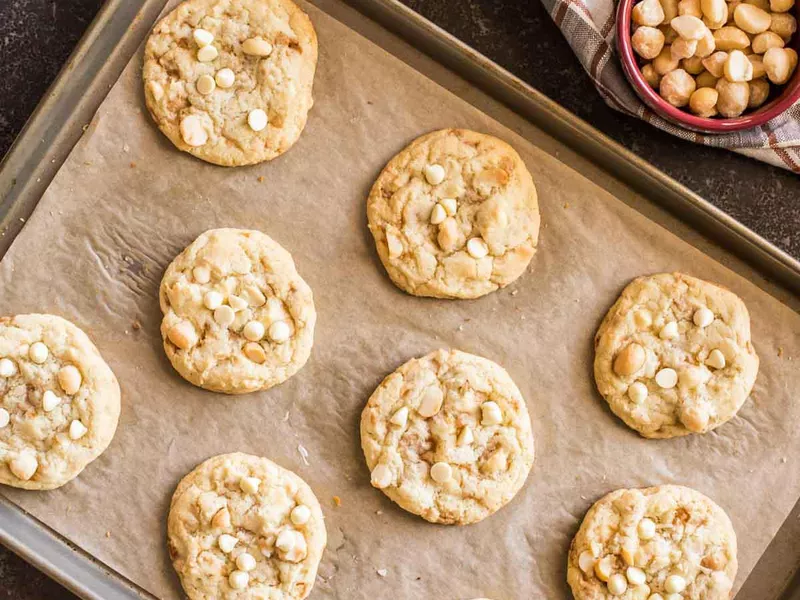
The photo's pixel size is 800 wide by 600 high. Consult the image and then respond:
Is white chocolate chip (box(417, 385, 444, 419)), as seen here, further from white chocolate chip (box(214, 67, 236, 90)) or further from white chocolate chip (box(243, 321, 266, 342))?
white chocolate chip (box(214, 67, 236, 90))

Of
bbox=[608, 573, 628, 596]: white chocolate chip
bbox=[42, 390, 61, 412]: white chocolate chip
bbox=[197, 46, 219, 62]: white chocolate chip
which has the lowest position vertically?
bbox=[608, 573, 628, 596]: white chocolate chip

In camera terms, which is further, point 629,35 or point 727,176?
→ point 727,176

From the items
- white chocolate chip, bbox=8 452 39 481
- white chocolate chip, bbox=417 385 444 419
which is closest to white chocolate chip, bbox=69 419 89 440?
white chocolate chip, bbox=8 452 39 481

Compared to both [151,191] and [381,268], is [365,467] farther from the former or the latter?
[151,191]

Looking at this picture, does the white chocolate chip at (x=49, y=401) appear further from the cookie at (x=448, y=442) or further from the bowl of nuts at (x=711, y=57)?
the bowl of nuts at (x=711, y=57)

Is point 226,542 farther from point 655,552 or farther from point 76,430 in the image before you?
point 655,552

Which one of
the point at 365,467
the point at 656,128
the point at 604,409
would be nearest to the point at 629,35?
the point at 656,128

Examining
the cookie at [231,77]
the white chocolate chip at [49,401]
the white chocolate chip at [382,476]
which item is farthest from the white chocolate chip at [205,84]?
the white chocolate chip at [382,476]

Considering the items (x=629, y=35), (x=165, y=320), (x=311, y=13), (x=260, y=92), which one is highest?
(x=629, y=35)
